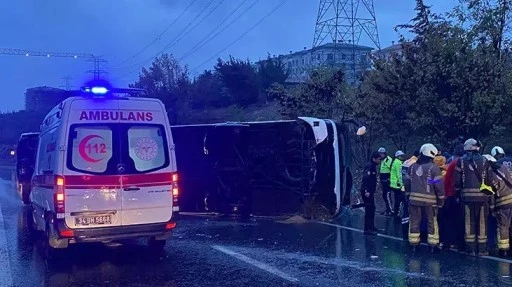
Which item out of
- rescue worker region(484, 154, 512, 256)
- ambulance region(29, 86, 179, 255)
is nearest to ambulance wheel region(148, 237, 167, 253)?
ambulance region(29, 86, 179, 255)

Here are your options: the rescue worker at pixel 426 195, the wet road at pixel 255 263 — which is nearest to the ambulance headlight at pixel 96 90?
the wet road at pixel 255 263

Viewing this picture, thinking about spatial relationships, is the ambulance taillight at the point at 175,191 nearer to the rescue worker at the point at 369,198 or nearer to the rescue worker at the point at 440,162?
the rescue worker at the point at 369,198

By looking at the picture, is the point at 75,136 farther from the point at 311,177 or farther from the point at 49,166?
the point at 311,177

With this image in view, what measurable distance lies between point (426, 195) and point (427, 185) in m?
0.17

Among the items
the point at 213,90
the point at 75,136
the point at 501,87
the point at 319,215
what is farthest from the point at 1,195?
the point at 213,90

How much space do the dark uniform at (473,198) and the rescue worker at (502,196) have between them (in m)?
0.15

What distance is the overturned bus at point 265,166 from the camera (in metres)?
13.2

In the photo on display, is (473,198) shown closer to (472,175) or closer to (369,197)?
(472,175)

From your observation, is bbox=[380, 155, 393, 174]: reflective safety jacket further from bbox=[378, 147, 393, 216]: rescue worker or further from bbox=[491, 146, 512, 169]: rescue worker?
bbox=[491, 146, 512, 169]: rescue worker

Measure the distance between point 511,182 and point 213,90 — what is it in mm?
38986

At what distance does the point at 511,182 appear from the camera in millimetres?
9070

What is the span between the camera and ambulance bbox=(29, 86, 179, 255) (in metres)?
8.57

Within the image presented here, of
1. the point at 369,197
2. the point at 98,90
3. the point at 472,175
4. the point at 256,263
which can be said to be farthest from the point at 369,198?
the point at 98,90

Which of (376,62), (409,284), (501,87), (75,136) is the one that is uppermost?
(376,62)
